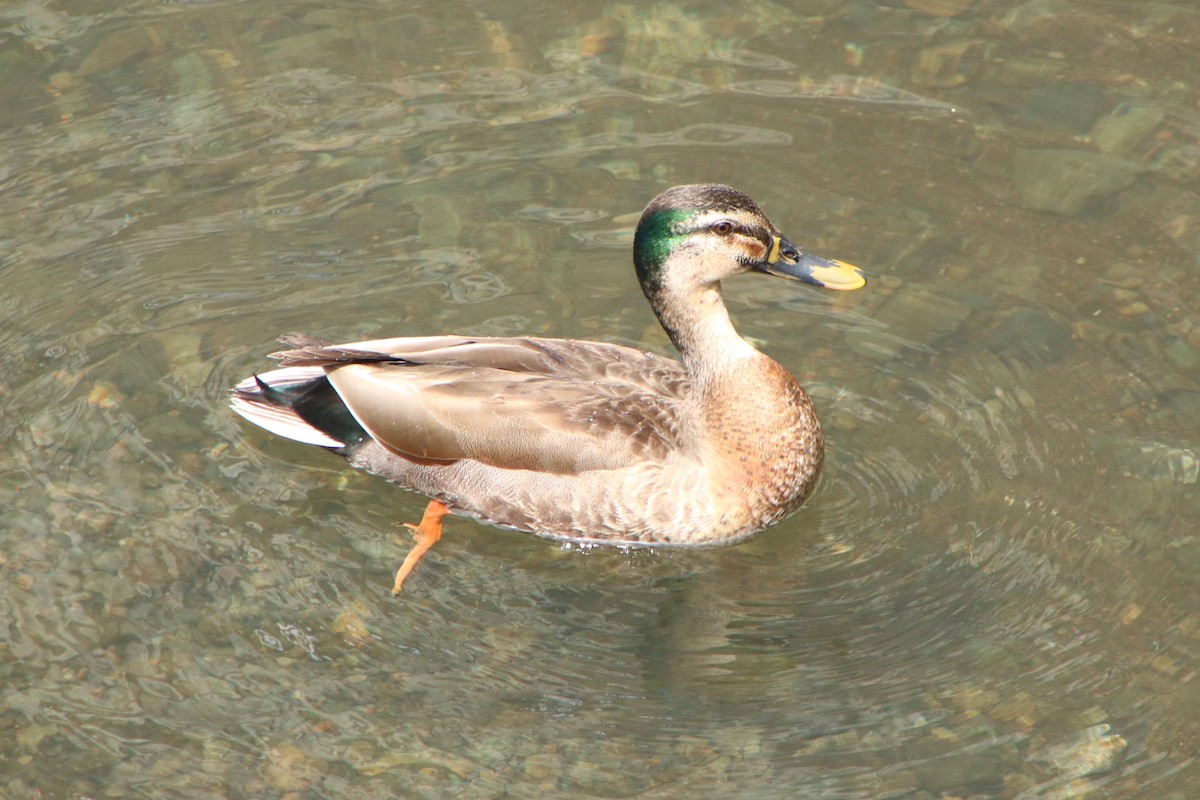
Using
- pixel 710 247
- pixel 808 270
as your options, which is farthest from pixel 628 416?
pixel 808 270

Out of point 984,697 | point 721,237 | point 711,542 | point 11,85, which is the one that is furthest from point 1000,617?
point 11,85

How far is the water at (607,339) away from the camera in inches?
236

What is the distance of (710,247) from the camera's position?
6672 millimetres

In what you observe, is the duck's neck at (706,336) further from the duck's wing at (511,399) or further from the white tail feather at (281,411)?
the white tail feather at (281,411)

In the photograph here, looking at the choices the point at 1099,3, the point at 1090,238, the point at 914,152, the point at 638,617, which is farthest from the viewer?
the point at 1099,3

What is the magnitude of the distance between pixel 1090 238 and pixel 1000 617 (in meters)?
2.90

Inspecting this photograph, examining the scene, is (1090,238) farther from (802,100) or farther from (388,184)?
(388,184)

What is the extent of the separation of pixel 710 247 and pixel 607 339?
1520 millimetres

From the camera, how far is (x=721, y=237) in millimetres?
6652

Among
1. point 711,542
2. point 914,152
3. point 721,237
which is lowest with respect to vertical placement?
point 711,542

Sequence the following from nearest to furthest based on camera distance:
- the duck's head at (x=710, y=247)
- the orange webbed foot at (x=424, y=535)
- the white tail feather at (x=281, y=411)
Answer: the duck's head at (x=710, y=247), the orange webbed foot at (x=424, y=535), the white tail feather at (x=281, y=411)

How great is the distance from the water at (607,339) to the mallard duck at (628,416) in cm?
20

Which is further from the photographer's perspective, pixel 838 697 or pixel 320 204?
pixel 320 204

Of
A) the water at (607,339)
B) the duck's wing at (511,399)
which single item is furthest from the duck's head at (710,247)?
the water at (607,339)
